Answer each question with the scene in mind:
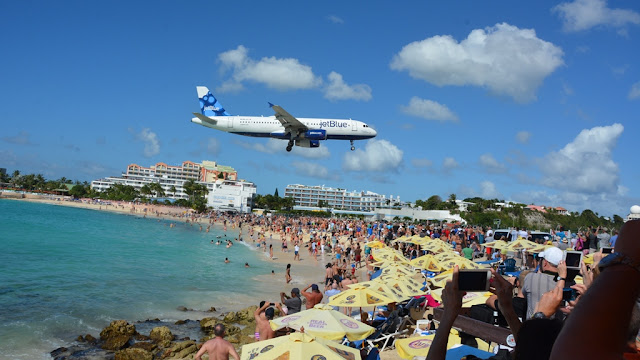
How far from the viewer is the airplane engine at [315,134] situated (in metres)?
29.2

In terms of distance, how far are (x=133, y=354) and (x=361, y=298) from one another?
18.7 ft

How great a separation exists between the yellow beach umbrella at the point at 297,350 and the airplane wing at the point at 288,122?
72.9 feet

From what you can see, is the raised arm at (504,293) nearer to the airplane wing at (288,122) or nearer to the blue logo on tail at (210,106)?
the airplane wing at (288,122)

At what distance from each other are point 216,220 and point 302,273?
188 feet

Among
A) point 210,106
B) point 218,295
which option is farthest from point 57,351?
point 210,106

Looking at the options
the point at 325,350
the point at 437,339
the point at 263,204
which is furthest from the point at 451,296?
the point at 263,204

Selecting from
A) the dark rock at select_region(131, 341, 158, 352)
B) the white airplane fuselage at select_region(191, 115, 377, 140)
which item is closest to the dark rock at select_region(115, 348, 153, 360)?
the dark rock at select_region(131, 341, 158, 352)

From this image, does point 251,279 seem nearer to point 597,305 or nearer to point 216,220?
point 597,305

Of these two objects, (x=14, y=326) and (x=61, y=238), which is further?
(x=61, y=238)

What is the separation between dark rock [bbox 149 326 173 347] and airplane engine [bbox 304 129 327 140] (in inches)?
733

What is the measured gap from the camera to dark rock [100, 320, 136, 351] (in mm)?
11381

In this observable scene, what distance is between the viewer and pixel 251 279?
2297 cm

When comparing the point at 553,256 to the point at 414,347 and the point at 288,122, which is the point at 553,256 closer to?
the point at 414,347

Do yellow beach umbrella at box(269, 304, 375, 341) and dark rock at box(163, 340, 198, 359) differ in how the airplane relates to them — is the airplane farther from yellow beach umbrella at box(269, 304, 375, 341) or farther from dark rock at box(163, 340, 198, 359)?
yellow beach umbrella at box(269, 304, 375, 341)
